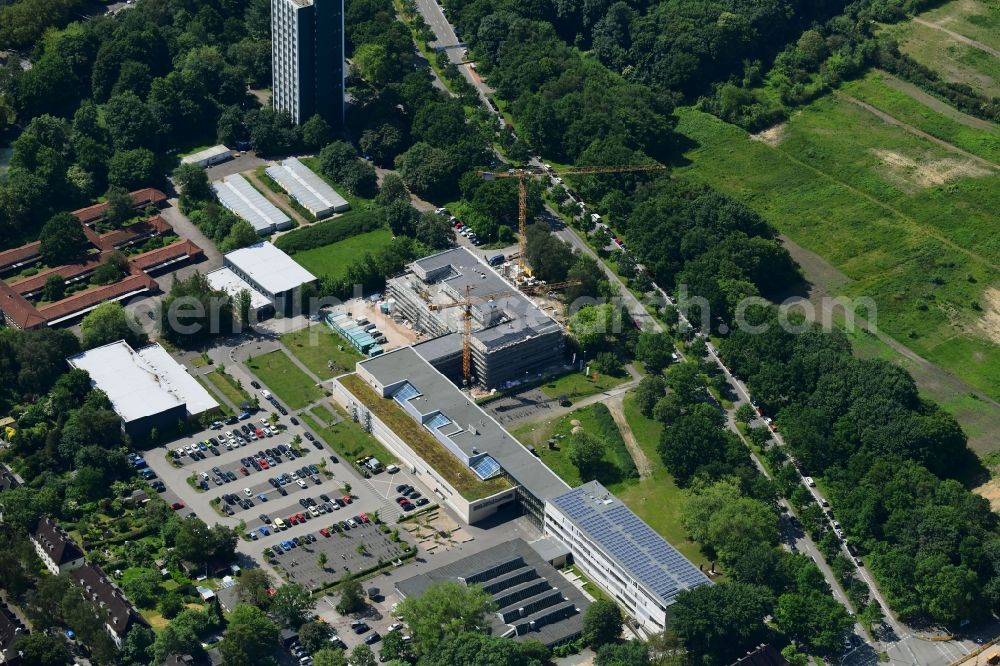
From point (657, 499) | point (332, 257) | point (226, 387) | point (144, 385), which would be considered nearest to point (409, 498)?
point (657, 499)

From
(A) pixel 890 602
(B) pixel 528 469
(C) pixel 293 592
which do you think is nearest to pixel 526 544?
(B) pixel 528 469

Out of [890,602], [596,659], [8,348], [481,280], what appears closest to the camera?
[596,659]

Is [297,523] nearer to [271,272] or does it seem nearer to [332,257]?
[271,272]

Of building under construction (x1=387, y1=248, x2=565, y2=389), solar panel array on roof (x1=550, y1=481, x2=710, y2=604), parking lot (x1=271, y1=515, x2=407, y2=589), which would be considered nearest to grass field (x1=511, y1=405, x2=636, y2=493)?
solar panel array on roof (x1=550, y1=481, x2=710, y2=604)

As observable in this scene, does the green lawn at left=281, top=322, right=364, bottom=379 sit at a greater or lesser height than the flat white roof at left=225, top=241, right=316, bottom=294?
lesser

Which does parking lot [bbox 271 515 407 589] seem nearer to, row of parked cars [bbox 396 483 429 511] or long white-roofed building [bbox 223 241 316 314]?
row of parked cars [bbox 396 483 429 511]

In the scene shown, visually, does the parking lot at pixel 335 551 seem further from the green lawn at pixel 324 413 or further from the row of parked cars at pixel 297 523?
the green lawn at pixel 324 413

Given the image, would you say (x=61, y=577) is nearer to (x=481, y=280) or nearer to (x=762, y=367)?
(x=481, y=280)
